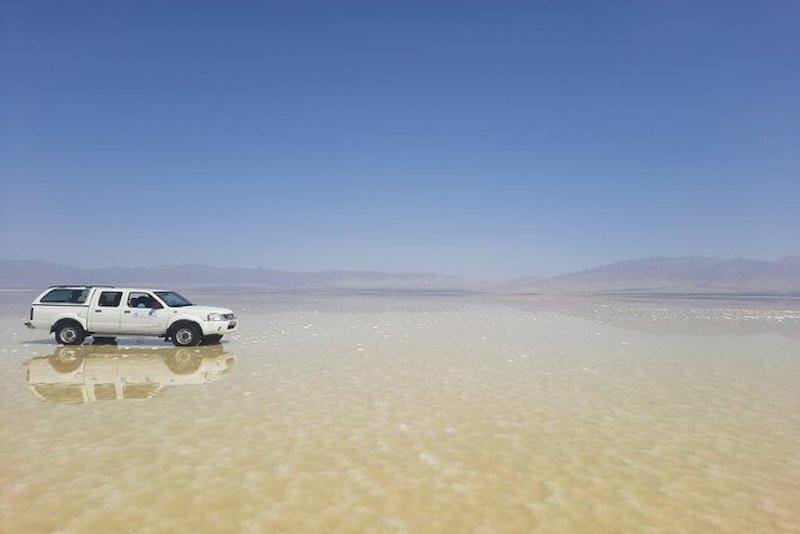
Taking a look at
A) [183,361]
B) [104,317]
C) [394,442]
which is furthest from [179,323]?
[394,442]

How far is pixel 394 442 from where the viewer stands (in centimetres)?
888

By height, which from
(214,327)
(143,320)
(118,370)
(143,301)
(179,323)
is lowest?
(118,370)

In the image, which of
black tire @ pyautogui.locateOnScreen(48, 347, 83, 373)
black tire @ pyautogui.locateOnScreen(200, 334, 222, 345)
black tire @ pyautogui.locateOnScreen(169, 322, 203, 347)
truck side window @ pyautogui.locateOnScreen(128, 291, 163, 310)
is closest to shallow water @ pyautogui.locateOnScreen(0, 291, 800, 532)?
black tire @ pyautogui.locateOnScreen(48, 347, 83, 373)

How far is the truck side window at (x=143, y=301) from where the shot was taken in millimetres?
19844

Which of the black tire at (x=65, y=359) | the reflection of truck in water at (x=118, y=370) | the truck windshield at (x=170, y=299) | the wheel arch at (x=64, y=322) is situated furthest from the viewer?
the truck windshield at (x=170, y=299)

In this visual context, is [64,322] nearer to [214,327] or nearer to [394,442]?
[214,327]

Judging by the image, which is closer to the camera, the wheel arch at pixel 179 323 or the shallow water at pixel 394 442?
the shallow water at pixel 394 442

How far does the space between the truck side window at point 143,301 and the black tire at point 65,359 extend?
8.13 feet

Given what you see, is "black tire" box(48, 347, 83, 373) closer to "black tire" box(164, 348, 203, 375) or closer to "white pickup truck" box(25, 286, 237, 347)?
"white pickup truck" box(25, 286, 237, 347)

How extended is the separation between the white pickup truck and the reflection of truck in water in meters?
0.54

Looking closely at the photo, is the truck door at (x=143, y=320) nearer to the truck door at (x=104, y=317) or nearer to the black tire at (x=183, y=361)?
the truck door at (x=104, y=317)

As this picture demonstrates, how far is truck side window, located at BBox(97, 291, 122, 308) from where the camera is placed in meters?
19.8

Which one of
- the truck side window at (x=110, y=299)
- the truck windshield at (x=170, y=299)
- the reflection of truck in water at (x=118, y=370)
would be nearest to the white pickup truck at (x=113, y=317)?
the truck side window at (x=110, y=299)

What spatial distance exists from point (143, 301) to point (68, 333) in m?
2.79
